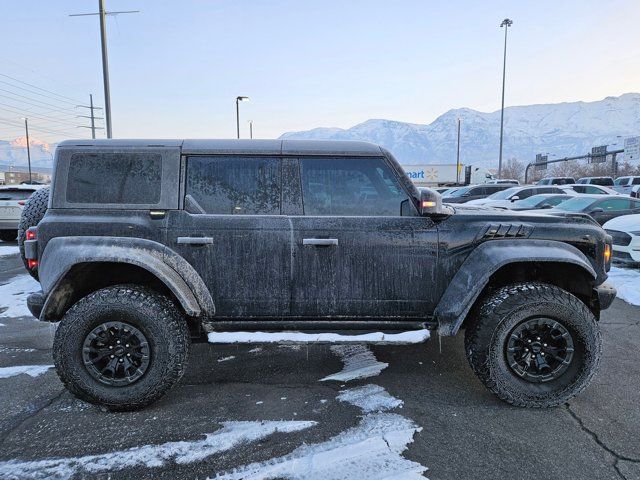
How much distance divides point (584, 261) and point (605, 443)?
1226mm

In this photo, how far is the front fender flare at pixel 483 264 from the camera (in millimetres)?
3035

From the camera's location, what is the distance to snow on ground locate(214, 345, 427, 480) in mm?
2375

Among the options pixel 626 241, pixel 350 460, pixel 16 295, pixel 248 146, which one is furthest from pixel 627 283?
pixel 16 295

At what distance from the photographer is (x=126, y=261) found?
2.94 metres

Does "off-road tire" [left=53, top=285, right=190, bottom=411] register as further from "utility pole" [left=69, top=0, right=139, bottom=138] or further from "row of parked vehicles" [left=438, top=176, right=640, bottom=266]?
"utility pole" [left=69, top=0, right=139, bottom=138]

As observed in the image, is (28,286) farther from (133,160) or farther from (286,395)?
(286,395)

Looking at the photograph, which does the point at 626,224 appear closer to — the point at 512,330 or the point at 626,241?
the point at 626,241

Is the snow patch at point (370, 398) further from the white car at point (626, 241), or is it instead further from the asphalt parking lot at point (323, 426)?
the white car at point (626, 241)

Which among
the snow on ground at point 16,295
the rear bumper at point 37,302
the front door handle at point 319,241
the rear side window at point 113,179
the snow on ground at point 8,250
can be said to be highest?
the rear side window at point 113,179

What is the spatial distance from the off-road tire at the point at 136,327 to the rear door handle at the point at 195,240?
1.54 feet

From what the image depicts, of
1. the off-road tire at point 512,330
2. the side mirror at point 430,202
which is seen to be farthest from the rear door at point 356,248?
the off-road tire at point 512,330

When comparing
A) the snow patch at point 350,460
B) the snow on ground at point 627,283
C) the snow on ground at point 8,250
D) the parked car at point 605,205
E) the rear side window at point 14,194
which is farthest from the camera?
the rear side window at point 14,194

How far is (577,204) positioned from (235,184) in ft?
36.8

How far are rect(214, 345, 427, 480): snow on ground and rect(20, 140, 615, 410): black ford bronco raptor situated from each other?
0.68 metres
